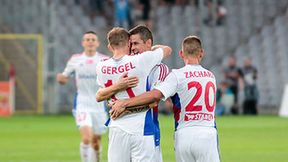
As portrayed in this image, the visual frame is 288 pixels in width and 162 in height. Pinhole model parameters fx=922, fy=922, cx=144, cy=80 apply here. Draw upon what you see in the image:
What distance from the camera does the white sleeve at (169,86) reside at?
10.2 metres

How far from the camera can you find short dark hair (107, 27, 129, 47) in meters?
10.2

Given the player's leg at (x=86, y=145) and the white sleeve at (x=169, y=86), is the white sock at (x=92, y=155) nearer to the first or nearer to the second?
the player's leg at (x=86, y=145)

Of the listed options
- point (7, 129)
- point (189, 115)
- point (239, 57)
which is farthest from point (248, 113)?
point (189, 115)

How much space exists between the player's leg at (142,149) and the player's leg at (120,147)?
2.2 inches

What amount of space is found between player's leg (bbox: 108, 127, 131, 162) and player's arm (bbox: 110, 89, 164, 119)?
0.71 feet

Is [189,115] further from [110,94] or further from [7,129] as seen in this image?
[7,129]

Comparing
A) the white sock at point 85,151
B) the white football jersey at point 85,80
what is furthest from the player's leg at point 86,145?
the white football jersey at point 85,80

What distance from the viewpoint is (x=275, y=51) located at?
3772 cm

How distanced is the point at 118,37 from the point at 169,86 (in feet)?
2.59

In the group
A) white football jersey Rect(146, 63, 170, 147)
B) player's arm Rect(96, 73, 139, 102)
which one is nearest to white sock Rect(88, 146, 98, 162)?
white football jersey Rect(146, 63, 170, 147)

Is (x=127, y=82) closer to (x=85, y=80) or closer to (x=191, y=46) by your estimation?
(x=191, y=46)

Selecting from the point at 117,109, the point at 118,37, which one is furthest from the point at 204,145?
the point at 118,37

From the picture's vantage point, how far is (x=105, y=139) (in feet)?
79.7

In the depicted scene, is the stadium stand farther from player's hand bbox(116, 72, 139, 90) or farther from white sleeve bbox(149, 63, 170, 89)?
player's hand bbox(116, 72, 139, 90)
